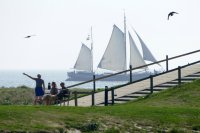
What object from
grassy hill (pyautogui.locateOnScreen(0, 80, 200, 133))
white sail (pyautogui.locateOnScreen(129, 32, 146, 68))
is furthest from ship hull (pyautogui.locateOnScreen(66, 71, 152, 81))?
grassy hill (pyautogui.locateOnScreen(0, 80, 200, 133))

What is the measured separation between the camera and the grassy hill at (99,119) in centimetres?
1781

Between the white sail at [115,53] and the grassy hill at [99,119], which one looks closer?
the grassy hill at [99,119]

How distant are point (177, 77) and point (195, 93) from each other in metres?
4.21

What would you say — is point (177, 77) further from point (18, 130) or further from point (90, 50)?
point (90, 50)

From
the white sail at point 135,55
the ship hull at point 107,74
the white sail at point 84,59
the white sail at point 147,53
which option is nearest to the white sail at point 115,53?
the white sail at point 135,55

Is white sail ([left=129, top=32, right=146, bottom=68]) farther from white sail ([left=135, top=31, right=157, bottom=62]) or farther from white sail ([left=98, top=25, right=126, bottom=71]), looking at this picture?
white sail ([left=98, top=25, right=126, bottom=71])

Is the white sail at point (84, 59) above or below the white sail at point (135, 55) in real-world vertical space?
above

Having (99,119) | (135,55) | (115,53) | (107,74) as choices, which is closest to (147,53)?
(135,55)

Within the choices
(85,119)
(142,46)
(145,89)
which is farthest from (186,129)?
(142,46)

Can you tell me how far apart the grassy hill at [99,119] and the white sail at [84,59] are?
116964mm

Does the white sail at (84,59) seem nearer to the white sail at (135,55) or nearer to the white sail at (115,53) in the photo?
the white sail at (115,53)

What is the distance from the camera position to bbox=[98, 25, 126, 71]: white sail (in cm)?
11456

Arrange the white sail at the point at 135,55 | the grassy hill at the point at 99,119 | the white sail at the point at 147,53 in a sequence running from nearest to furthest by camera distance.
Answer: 1. the grassy hill at the point at 99,119
2. the white sail at the point at 147,53
3. the white sail at the point at 135,55

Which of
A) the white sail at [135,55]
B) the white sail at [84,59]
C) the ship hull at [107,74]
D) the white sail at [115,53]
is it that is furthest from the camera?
the ship hull at [107,74]
